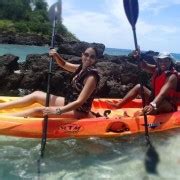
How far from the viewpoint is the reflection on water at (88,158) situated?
5689 millimetres

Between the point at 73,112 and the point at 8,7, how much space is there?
247ft

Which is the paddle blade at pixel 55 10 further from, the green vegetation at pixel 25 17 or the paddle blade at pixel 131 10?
the green vegetation at pixel 25 17

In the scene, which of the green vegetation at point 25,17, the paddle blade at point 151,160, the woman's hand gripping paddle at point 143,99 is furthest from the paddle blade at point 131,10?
the green vegetation at point 25,17

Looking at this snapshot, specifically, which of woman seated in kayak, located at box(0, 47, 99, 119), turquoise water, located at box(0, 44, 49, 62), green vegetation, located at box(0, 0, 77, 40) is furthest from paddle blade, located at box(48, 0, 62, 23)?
green vegetation, located at box(0, 0, 77, 40)

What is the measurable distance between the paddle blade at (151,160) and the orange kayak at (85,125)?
1.92ft

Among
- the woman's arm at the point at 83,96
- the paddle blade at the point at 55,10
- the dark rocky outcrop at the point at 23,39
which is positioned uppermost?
the paddle blade at the point at 55,10

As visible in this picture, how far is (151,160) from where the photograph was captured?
6453 mm

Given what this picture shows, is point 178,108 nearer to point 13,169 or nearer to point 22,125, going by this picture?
point 22,125

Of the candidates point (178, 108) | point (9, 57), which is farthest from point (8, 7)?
point (178, 108)

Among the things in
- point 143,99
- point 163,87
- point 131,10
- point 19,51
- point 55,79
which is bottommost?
point 19,51

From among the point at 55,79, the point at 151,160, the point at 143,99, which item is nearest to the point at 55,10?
the point at 143,99

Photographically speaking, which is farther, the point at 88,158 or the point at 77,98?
the point at 77,98

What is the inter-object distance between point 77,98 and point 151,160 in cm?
163

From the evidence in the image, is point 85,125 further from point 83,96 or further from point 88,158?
point 88,158
